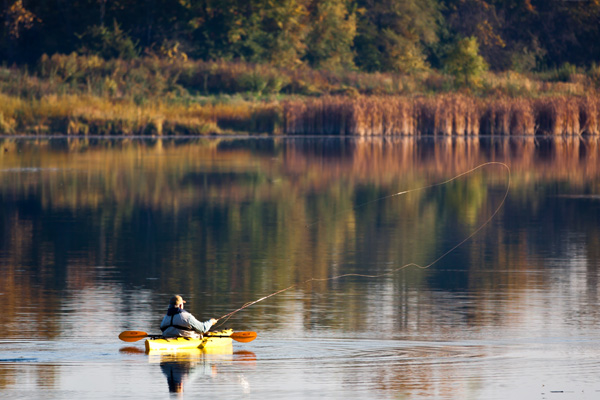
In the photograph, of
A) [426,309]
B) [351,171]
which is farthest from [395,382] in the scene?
[351,171]

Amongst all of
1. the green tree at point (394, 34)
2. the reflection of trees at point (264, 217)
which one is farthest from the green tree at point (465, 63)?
the reflection of trees at point (264, 217)

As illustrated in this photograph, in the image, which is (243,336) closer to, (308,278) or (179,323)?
(179,323)

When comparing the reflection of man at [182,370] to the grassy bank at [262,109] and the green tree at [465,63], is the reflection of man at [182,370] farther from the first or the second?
the green tree at [465,63]

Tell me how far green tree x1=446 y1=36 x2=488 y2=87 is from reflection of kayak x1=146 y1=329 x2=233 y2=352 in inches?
1922

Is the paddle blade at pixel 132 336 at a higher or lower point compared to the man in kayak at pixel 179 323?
lower

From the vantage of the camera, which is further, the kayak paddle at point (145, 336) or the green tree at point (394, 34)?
the green tree at point (394, 34)

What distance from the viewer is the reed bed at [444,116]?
2016 inches

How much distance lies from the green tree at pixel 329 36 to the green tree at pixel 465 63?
1277 centimetres

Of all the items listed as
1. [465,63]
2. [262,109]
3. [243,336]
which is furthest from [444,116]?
[243,336]

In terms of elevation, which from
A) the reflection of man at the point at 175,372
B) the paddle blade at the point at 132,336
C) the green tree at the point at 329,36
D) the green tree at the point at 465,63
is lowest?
the reflection of man at the point at 175,372

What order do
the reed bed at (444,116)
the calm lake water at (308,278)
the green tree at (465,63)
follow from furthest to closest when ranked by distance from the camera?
the green tree at (465,63)
the reed bed at (444,116)
the calm lake water at (308,278)

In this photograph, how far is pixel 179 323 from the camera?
11.7 m

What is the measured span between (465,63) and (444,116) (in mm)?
9107

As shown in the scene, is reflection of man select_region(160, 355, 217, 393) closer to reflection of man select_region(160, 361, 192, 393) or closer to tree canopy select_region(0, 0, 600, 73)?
reflection of man select_region(160, 361, 192, 393)
